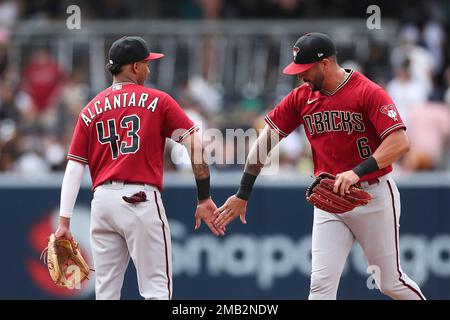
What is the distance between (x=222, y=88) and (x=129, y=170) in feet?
24.8

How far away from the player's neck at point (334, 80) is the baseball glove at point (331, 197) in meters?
0.62

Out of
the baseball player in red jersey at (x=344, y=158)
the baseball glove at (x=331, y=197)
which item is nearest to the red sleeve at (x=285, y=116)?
the baseball player in red jersey at (x=344, y=158)

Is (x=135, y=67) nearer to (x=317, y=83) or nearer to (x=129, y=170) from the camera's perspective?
(x=129, y=170)

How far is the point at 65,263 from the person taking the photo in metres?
6.98

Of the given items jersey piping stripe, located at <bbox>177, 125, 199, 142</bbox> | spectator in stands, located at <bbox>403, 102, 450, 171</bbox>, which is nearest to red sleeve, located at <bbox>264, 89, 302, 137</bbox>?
jersey piping stripe, located at <bbox>177, 125, 199, 142</bbox>

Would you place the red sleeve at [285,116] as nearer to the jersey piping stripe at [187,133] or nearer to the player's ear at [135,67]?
the jersey piping stripe at [187,133]

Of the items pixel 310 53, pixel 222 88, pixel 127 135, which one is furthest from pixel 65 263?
pixel 222 88

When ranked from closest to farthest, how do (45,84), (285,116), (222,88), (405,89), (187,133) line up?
(187,133) < (285,116) < (405,89) < (45,84) < (222,88)

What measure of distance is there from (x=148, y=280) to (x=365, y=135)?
1812 millimetres

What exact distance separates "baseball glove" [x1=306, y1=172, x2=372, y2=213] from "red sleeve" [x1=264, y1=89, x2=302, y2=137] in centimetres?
58

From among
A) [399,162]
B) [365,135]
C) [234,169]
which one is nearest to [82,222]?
[234,169]

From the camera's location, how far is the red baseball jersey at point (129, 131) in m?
6.69

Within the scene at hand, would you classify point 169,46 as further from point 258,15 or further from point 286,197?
point 286,197

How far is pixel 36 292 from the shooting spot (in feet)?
35.7
